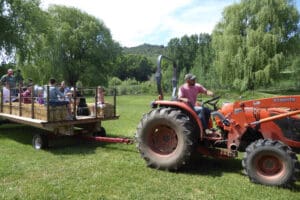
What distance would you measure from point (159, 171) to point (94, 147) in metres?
2.79

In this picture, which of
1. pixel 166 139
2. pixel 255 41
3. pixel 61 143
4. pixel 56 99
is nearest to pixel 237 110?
pixel 166 139

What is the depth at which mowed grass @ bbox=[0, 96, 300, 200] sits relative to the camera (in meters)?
5.01

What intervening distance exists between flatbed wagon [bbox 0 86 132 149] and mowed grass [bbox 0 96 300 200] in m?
0.37

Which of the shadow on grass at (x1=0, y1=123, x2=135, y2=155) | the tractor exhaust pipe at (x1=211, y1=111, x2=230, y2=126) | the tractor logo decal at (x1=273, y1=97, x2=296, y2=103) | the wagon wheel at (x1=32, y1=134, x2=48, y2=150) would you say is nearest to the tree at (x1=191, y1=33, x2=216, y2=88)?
the shadow on grass at (x1=0, y1=123, x2=135, y2=155)

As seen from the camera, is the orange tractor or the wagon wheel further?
the wagon wheel

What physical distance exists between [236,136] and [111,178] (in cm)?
238

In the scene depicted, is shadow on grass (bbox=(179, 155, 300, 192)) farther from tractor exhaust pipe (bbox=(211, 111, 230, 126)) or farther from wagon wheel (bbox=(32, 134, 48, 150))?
wagon wheel (bbox=(32, 134, 48, 150))

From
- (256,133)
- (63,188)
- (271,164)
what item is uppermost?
(256,133)

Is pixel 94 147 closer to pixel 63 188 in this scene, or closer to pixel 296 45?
pixel 63 188

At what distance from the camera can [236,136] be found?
6.00 m

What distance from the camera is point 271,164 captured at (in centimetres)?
539

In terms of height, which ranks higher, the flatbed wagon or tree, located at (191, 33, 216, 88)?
tree, located at (191, 33, 216, 88)

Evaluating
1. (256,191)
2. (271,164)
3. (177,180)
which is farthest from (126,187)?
(271,164)

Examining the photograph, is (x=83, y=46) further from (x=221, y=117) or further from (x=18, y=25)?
(x=221, y=117)
